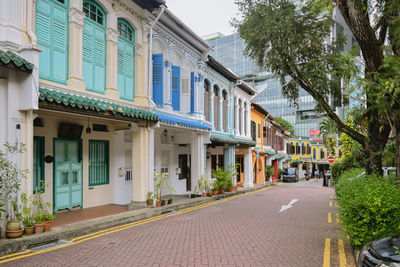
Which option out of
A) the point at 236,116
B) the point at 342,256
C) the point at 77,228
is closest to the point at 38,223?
the point at 77,228

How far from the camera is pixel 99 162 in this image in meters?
11.4

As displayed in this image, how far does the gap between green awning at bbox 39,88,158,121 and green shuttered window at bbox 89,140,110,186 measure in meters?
2.26

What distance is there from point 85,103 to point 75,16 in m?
2.72

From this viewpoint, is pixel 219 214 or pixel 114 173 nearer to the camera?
pixel 219 214

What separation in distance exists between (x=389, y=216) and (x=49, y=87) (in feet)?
27.0

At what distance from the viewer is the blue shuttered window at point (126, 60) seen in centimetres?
1071

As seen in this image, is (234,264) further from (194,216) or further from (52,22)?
(52,22)

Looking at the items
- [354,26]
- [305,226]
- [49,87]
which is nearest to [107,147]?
[49,87]

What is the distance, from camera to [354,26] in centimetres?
702

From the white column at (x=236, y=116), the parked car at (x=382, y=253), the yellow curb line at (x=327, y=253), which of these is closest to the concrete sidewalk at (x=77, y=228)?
the yellow curb line at (x=327, y=253)

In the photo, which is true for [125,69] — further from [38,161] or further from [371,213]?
[371,213]

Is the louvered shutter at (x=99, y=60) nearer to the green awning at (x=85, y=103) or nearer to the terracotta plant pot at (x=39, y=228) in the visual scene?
the green awning at (x=85, y=103)

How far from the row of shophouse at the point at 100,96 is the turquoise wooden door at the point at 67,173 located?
1.3 inches

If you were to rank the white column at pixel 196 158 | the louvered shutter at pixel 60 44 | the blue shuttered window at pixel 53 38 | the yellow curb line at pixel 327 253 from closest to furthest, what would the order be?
the yellow curb line at pixel 327 253
the blue shuttered window at pixel 53 38
the louvered shutter at pixel 60 44
the white column at pixel 196 158
